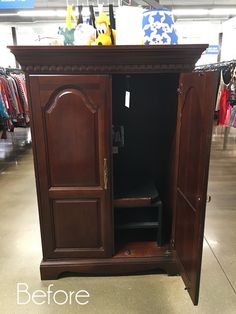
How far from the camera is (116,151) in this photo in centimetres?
222

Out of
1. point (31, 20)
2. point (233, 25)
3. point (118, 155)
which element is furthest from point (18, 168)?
point (233, 25)

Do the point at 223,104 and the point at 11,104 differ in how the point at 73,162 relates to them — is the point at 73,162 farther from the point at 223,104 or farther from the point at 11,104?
the point at 223,104

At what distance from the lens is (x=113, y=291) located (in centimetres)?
181

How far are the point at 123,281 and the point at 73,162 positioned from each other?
3.15 feet

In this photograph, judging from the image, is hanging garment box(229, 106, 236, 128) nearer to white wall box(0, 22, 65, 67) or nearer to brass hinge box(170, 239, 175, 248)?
brass hinge box(170, 239, 175, 248)

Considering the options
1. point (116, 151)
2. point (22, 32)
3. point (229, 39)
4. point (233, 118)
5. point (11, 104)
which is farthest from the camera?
point (22, 32)

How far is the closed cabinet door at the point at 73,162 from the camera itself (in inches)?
61.8

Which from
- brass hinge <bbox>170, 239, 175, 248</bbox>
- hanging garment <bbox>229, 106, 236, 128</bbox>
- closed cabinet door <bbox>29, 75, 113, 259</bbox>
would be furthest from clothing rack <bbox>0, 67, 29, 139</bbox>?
hanging garment <bbox>229, 106, 236, 128</bbox>

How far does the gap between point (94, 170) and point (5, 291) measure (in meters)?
1.07

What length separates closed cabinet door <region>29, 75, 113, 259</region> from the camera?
5.15 feet

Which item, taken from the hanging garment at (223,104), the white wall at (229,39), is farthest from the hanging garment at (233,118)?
the white wall at (229,39)

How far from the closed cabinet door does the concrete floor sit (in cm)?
25

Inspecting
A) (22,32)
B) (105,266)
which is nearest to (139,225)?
(105,266)

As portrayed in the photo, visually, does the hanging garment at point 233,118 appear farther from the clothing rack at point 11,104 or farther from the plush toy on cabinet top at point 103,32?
the clothing rack at point 11,104
